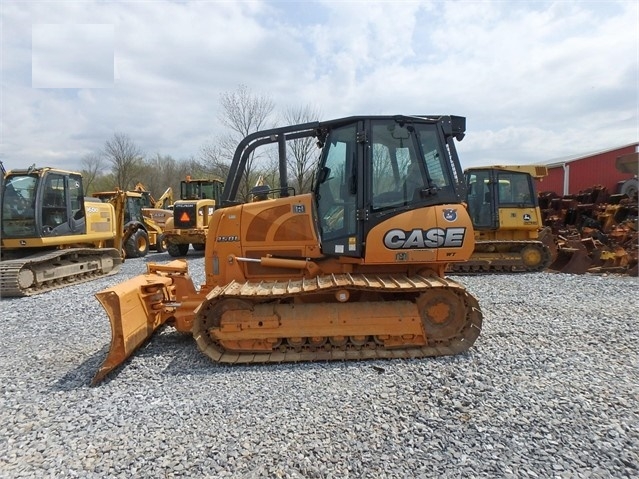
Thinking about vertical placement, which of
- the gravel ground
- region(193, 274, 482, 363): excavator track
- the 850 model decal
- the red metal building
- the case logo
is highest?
the red metal building

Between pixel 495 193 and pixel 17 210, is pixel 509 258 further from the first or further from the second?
pixel 17 210

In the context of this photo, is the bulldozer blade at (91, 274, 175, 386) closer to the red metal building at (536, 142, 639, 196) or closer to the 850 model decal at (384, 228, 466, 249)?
the 850 model decal at (384, 228, 466, 249)

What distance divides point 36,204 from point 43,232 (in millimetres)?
650

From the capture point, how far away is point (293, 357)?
12.6 feet

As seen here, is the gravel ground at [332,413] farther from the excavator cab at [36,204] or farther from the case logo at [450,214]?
the excavator cab at [36,204]

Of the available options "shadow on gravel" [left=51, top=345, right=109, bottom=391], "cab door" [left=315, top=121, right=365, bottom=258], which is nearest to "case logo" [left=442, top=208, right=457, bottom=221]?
"cab door" [left=315, top=121, right=365, bottom=258]

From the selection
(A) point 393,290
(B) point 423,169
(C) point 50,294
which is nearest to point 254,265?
(A) point 393,290

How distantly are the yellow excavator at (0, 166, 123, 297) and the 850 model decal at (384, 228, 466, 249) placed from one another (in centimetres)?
770

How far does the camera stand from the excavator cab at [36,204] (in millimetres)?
8262

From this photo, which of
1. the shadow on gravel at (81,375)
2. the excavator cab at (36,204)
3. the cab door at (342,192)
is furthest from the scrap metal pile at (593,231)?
the excavator cab at (36,204)

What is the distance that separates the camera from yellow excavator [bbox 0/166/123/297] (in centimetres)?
783

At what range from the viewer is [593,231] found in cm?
1241

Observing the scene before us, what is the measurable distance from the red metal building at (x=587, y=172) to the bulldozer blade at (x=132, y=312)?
80.2ft

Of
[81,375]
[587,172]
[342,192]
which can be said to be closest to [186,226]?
[81,375]
